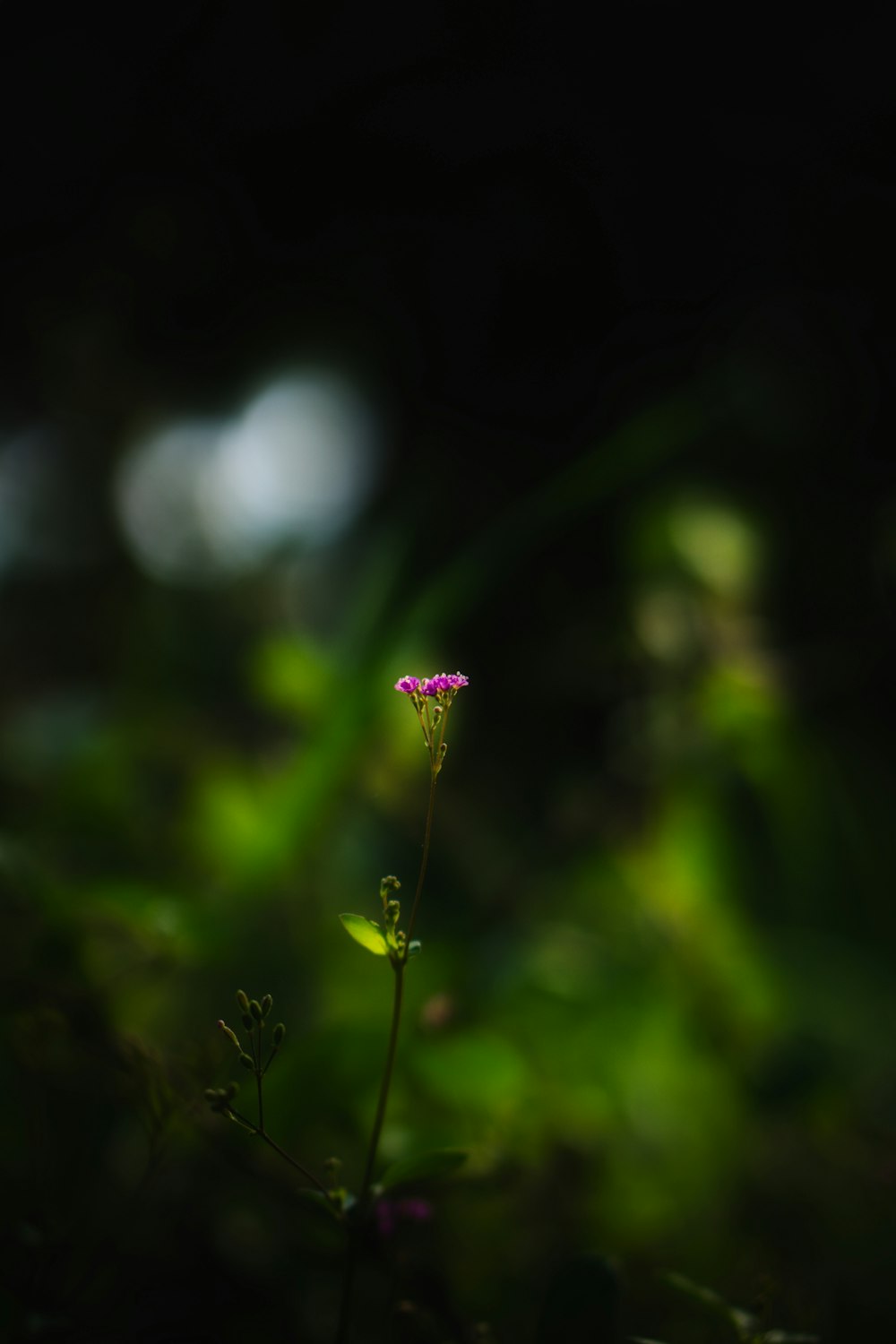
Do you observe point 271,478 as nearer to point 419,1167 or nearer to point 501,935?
point 501,935

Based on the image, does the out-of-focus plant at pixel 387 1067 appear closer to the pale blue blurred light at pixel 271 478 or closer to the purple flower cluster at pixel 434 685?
the purple flower cluster at pixel 434 685

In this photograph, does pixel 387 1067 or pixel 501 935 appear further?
pixel 501 935

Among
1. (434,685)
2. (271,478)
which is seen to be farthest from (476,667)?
(434,685)

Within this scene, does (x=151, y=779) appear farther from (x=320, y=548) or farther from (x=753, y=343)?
(x=753, y=343)

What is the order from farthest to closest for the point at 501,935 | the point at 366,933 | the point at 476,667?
the point at 476,667 < the point at 501,935 < the point at 366,933

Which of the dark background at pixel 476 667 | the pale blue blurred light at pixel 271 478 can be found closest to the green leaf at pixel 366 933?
the dark background at pixel 476 667

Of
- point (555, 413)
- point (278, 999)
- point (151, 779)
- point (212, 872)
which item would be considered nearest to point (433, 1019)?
point (278, 999)

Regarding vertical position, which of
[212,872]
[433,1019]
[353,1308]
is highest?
[212,872]
